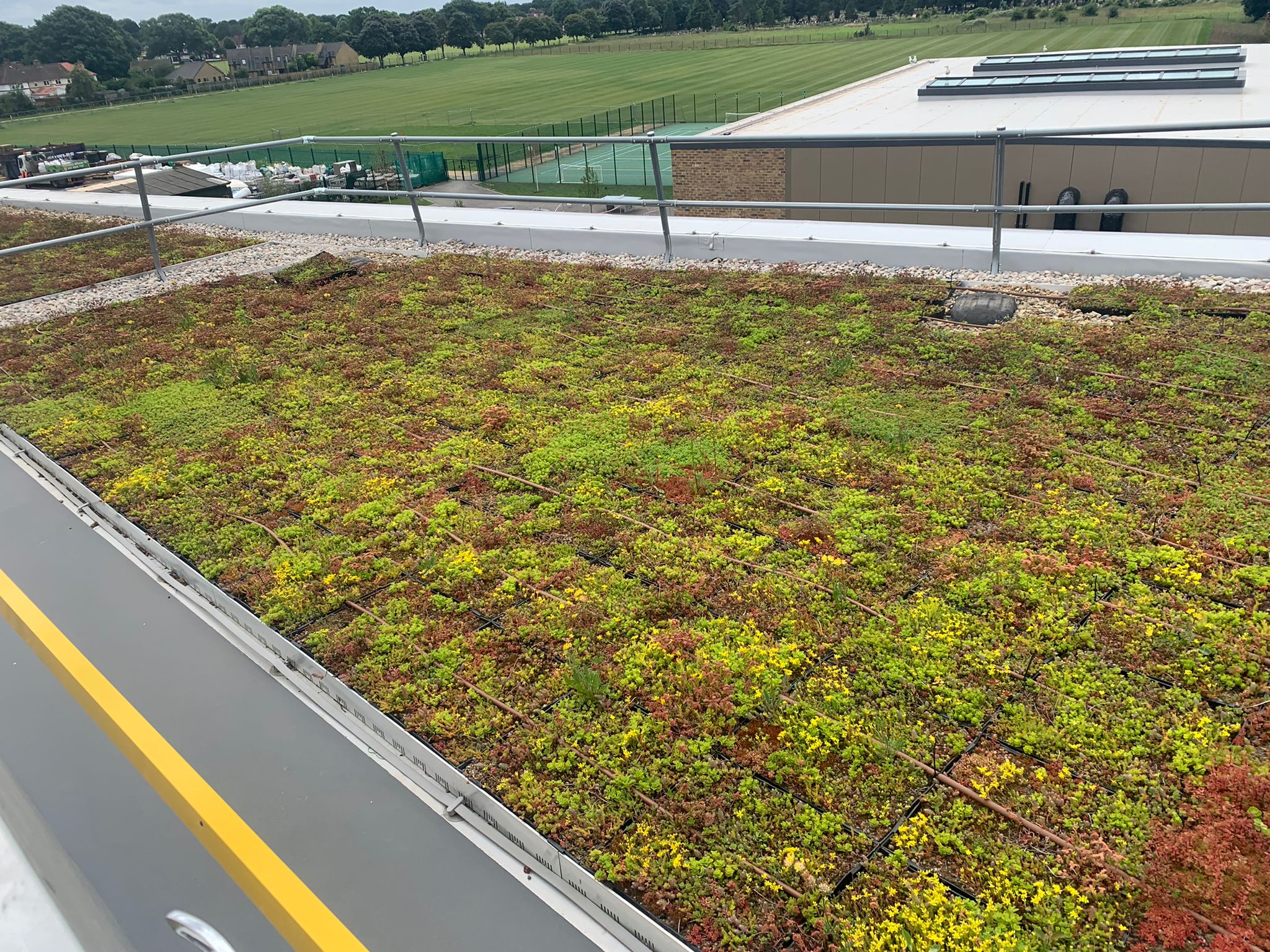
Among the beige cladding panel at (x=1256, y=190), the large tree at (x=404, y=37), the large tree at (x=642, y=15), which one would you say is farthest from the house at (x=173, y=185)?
the large tree at (x=642, y=15)

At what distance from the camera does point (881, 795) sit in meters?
3.06

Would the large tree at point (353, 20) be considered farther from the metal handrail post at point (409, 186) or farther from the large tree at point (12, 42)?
the metal handrail post at point (409, 186)

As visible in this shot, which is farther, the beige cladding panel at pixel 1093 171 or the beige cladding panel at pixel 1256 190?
the beige cladding panel at pixel 1093 171

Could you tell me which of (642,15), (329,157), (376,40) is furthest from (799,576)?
(642,15)

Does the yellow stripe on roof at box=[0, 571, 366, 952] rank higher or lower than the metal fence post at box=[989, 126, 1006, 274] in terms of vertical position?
lower

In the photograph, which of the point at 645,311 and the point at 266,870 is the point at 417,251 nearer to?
the point at 645,311

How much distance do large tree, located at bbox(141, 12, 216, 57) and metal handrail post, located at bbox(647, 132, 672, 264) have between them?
172m

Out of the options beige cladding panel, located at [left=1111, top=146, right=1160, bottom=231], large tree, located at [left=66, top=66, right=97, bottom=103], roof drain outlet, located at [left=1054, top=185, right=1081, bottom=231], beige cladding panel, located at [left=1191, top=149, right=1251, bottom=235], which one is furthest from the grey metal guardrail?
large tree, located at [left=66, top=66, right=97, bottom=103]

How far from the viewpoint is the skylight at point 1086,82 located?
21.8 m

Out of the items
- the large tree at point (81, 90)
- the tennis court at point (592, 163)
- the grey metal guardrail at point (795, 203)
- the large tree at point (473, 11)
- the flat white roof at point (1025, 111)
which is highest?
the large tree at point (473, 11)

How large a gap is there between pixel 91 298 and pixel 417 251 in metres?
3.83

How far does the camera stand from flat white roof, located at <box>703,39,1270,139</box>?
18.7 metres

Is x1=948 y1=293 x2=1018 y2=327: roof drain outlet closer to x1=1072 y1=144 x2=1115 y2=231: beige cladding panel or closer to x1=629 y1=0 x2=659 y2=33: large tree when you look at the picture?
x1=1072 y1=144 x2=1115 y2=231: beige cladding panel

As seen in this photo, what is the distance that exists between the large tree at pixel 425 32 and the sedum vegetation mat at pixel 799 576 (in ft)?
470
